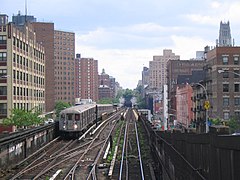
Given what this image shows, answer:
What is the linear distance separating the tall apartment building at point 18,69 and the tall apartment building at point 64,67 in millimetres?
96212

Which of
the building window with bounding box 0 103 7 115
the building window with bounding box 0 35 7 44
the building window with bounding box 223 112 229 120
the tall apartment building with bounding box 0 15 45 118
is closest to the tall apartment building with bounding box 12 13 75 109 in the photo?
the tall apartment building with bounding box 0 15 45 118

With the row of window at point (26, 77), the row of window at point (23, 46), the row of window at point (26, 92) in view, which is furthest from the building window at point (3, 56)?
the row of window at point (26, 92)

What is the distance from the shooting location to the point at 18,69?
64938 mm

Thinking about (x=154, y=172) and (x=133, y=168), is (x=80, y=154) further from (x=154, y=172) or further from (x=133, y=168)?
(x=154, y=172)

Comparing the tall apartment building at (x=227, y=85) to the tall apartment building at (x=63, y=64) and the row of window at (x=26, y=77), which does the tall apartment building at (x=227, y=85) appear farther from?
the tall apartment building at (x=63, y=64)

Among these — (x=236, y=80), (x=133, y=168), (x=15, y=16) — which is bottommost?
(x=133, y=168)

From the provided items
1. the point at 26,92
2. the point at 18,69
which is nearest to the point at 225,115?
the point at 26,92

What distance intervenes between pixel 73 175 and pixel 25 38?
5515 cm

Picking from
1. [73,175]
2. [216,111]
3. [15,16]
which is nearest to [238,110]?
[216,111]

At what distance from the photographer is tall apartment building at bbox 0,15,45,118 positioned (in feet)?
199

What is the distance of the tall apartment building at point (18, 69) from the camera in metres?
60.7

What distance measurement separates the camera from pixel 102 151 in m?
28.8

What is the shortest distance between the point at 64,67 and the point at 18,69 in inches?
4834

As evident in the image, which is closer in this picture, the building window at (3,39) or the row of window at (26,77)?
the building window at (3,39)
